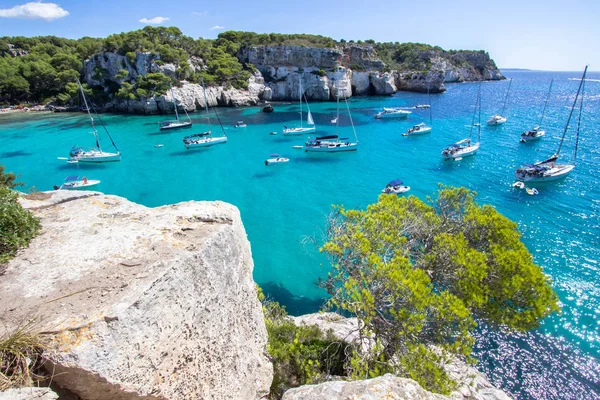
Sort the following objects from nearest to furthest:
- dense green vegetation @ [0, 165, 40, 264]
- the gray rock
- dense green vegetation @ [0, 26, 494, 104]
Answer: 1. the gray rock
2. dense green vegetation @ [0, 165, 40, 264]
3. dense green vegetation @ [0, 26, 494, 104]

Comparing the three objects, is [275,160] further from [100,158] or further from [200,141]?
[100,158]

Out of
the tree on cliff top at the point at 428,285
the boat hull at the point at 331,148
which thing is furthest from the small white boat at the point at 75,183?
the tree on cliff top at the point at 428,285

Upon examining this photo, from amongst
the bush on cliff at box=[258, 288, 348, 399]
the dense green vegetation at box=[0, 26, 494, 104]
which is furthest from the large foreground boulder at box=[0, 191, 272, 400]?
the dense green vegetation at box=[0, 26, 494, 104]

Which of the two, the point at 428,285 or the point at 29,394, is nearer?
the point at 29,394

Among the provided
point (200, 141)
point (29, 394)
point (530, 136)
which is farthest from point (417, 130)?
point (29, 394)

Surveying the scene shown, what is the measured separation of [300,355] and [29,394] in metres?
9.26

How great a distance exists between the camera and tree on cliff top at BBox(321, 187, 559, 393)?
398 inches

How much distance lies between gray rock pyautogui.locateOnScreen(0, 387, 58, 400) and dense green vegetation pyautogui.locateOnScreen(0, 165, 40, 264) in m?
3.48

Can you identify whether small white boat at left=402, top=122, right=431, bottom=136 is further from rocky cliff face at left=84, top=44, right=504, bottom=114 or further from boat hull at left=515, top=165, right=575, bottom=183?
rocky cliff face at left=84, top=44, right=504, bottom=114

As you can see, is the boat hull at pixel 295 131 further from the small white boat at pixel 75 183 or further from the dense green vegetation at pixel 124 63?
the dense green vegetation at pixel 124 63

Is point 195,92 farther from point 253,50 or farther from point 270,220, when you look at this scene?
point 270,220

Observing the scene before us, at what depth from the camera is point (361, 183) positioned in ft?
133

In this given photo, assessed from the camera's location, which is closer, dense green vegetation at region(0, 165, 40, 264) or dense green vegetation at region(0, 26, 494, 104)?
dense green vegetation at region(0, 165, 40, 264)

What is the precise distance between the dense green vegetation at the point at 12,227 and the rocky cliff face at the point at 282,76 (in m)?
82.8
